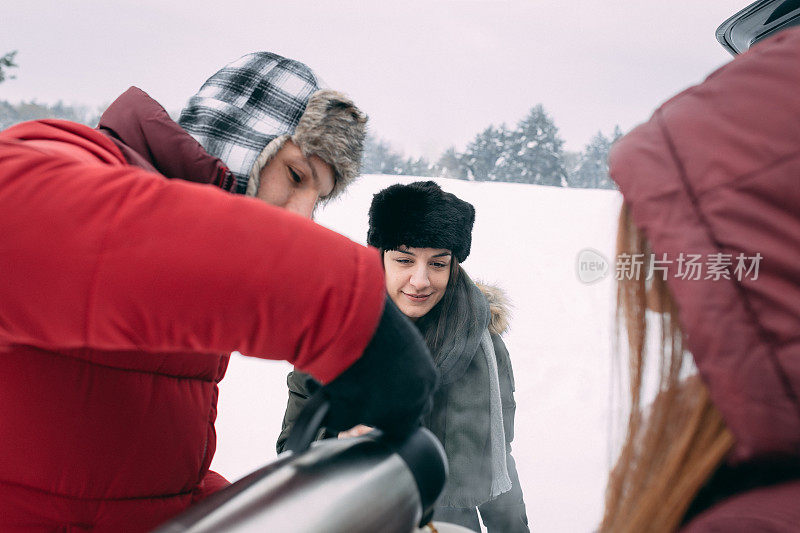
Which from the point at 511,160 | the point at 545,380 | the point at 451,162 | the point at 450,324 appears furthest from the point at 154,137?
the point at 451,162

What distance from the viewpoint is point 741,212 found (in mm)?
407

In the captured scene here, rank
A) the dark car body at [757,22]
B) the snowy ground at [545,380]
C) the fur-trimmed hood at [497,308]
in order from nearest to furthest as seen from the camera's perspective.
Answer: the dark car body at [757,22]
the fur-trimmed hood at [497,308]
the snowy ground at [545,380]

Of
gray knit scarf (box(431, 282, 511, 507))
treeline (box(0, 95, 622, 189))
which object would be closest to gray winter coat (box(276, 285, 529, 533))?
gray knit scarf (box(431, 282, 511, 507))

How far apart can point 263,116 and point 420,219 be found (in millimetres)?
760

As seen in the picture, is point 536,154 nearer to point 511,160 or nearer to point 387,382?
point 511,160

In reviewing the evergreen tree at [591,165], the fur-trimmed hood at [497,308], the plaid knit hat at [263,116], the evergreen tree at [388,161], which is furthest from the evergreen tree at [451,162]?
the plaid knit hat at [263,116]

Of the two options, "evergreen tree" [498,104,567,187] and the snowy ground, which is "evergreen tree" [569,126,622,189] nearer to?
"evergreen tree" [498,104,567,187]

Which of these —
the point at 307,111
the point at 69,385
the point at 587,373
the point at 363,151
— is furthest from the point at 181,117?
the point at 587,373

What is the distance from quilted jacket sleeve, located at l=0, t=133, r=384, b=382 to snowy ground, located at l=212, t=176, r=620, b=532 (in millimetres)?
373

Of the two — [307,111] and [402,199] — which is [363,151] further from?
[402,199]

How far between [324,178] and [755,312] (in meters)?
0.96

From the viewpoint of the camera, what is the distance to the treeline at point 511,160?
2156cm

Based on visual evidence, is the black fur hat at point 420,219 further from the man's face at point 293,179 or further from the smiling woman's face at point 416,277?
the man's face at point 293,179

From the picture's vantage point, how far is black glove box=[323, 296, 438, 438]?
0.52 meters
